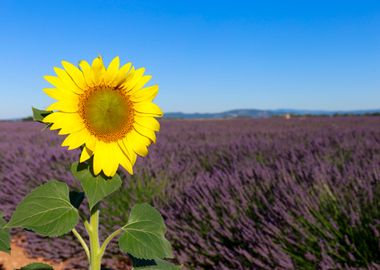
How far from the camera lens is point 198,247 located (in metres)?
2.26

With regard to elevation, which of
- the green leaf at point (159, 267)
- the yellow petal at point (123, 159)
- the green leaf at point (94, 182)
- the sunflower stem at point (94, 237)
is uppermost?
the yellow petal at point (123, 159)

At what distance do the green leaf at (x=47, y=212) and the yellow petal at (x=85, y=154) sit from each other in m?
0.15

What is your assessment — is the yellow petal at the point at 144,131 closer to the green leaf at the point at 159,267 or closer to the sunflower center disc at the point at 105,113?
the sunflower center disc at the point at 105,113

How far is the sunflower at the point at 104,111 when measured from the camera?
89cm

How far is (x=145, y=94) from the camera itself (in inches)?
37.9

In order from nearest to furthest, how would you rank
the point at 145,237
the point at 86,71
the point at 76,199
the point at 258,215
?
the point at 86,71, the point at 145,237, the point at 76,199, the point at 258,215

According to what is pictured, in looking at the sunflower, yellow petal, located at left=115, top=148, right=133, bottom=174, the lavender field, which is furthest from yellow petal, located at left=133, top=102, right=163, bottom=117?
the lavender field

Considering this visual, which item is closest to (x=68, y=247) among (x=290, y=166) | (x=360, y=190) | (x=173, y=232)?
(x=173, y=232)

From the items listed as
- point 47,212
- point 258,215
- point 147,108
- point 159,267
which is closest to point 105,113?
point 147,108

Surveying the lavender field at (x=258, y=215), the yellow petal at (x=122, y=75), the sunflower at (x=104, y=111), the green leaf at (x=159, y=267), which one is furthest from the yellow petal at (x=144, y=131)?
the lavender field at (x=258, y=215)

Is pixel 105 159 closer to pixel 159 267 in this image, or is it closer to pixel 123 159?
pixel 123 159

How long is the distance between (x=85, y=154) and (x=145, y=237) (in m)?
0.26

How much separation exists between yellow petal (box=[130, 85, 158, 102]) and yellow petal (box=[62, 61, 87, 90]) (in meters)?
0.12

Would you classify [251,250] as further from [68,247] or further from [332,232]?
[68,247]
